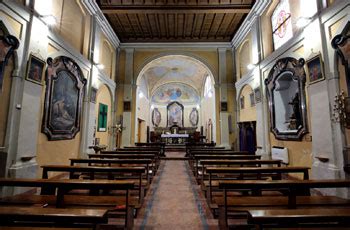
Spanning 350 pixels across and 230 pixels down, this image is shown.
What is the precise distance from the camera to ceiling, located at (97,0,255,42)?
702 cm

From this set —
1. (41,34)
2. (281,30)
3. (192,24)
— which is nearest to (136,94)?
(192,24)

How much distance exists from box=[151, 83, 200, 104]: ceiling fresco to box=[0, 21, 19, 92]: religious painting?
1473 cm

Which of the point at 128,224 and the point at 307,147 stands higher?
the point at 307,147

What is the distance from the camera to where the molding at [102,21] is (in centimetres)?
664

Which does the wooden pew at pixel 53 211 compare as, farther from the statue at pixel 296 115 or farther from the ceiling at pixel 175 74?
the ceiling at pixel 175 74

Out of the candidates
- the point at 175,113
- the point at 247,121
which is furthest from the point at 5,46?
the point at 175,113

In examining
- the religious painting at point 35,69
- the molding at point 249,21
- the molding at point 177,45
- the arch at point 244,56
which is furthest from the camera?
the molding at point 177,45

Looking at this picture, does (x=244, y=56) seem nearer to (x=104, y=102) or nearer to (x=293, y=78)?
(x=293, y=78)

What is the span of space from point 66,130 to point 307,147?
20.6ft

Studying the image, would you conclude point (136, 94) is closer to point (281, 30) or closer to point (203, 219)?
point (281, 30)

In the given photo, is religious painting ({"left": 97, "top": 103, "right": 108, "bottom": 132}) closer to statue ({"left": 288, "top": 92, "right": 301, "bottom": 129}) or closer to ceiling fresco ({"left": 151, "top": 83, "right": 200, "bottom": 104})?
statue ({"left": 288, "top": 92, "right": 301, "bottom": 129})

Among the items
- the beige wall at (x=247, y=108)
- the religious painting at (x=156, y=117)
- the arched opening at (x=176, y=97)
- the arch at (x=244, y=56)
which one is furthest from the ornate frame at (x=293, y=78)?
the religious painting at (x=156, y=117)

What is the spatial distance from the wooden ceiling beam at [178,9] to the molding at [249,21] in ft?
0.91

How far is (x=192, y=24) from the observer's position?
8.51m
